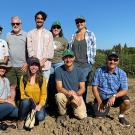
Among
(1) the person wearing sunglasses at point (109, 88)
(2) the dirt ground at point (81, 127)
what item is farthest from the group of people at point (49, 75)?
(2) the dirt ground at point (81, 127)

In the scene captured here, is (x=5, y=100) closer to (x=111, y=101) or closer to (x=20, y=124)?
(x=20, y=124)

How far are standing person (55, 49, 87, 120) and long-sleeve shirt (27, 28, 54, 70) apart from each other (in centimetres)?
33

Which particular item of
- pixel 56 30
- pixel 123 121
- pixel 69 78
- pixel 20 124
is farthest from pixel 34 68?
pixel 123 121

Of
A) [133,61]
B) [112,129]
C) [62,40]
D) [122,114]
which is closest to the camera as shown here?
[112,129]

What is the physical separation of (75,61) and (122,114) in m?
1.47

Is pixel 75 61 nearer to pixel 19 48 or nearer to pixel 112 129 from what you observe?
pixel 19 48

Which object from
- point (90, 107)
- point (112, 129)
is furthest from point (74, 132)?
point (90, 107)

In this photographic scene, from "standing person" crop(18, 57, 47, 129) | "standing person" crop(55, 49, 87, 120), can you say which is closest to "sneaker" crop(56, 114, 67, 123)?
"standing person" crop(55, 49, 87, 120)

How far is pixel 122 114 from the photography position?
22.0 ft

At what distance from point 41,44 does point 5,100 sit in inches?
53.2

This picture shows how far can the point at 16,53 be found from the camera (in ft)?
22.4

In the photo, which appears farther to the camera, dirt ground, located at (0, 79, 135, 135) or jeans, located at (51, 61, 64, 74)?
jeans, located at (51, 61, 64, 74)

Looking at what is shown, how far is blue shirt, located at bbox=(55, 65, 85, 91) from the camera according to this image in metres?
6.75

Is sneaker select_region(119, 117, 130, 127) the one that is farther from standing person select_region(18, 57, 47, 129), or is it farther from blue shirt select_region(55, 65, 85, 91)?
standing person select_region(18, 57, 47, 129)
